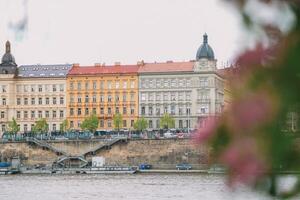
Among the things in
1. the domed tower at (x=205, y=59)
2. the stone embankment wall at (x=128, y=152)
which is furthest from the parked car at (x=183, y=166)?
the domed tower at (x=205, y=59)

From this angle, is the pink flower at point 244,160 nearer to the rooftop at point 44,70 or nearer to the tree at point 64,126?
the tree at point 64,126

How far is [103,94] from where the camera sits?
77.6 meters

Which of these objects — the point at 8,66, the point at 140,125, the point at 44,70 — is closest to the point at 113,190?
the point at 140,125

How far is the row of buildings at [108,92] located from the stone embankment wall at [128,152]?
40.8 feet

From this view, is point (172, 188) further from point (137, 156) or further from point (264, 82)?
point (264, 82)

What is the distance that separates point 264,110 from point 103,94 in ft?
251

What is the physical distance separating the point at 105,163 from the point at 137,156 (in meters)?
2.58

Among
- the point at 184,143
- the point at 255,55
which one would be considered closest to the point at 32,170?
the point at 184,143

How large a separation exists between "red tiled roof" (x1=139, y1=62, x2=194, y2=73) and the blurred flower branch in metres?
72.6

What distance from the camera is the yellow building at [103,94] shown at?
7644 centimetres

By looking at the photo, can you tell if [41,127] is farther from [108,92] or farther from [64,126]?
[108,92]

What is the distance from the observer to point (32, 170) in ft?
196

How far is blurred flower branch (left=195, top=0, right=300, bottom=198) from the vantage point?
1.33 meters

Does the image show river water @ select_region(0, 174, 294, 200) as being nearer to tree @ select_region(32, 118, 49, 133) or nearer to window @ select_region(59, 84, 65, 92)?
tree @ select_region(32, 118, 49, 133)
